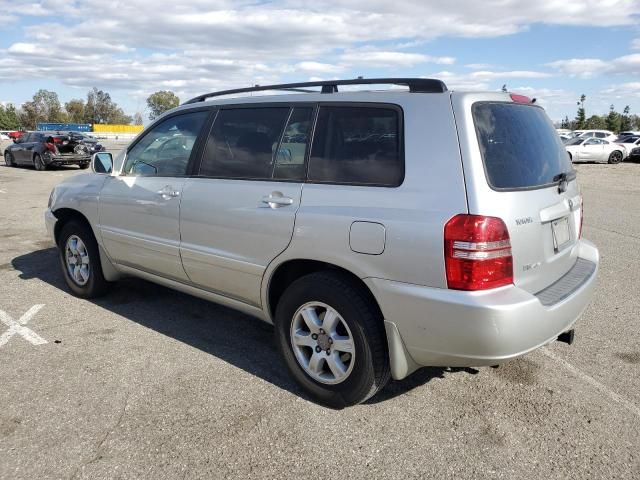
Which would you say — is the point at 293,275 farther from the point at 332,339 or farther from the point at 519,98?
the point at 519,98

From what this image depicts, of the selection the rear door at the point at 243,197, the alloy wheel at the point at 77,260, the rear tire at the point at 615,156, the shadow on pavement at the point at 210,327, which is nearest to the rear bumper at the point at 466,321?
the shadow on pavement at the point at 210,327

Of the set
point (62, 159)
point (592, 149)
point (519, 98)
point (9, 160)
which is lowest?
point (592, 149)

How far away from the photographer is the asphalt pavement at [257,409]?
106 inches

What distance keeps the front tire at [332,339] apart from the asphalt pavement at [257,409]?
0.15 meters

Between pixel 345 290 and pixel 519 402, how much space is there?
1.32m

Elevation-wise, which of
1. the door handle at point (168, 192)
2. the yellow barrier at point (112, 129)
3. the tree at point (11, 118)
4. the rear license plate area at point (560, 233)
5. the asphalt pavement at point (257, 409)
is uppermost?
the tree at point (11, 118)

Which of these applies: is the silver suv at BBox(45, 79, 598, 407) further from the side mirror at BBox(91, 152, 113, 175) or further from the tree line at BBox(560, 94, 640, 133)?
the tree line at BBox(560, 94, 640, 133)

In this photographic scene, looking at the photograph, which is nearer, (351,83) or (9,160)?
(351,83)

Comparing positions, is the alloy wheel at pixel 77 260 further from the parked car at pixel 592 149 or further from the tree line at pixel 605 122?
the tree line at pixel 605 122

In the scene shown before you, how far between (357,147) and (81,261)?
3.24 metres

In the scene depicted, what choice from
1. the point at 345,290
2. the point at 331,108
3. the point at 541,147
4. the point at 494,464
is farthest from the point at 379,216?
the point at 494,464

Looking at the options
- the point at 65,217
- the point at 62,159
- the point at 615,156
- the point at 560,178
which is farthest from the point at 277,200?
the point at 615,156

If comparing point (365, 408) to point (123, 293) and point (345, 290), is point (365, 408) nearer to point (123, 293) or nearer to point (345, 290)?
point (345, 290)

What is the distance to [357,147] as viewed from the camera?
3.11 meters
